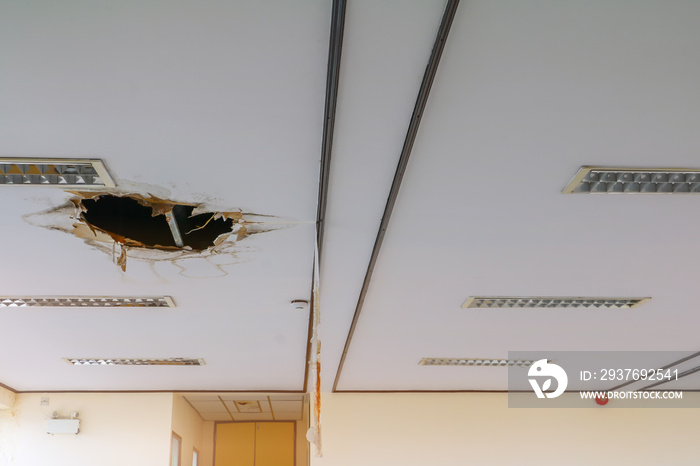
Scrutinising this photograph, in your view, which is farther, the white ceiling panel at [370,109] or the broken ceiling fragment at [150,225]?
the broken ceiling fragment at [150,225]

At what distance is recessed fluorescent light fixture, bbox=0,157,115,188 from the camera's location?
260cm

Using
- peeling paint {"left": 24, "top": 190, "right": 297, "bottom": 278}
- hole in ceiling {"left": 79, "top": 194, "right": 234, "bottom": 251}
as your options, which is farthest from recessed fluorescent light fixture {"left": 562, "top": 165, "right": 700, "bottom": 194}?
hole in ceiling {"left": 79, "top": 194, "right": 234, "bottom": 251}

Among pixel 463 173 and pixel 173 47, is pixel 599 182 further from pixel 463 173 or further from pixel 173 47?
pixel 173 47

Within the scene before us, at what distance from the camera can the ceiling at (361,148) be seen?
1.98 metres

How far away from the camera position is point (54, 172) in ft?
8.79

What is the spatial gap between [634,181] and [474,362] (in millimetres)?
3677

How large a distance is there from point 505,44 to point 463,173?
83 centimetres

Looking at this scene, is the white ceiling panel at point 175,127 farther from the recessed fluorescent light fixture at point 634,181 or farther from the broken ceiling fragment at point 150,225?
the recessed fluorescent light fixture at point 634,181

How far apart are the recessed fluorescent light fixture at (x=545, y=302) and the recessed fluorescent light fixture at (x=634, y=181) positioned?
1.58 m

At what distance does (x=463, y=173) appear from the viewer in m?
2.80

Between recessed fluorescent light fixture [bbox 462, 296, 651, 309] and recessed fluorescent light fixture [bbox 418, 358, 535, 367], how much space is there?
1.67m

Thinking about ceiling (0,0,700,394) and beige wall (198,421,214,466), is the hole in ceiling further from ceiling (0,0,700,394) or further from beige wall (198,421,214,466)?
beige wall (198,421,214,466)

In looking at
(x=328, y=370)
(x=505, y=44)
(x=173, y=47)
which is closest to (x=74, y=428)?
(x=328, y=370)

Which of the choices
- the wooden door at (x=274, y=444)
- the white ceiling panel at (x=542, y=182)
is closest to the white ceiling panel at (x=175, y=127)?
the white ceiling panel at (x=542, y=182)
